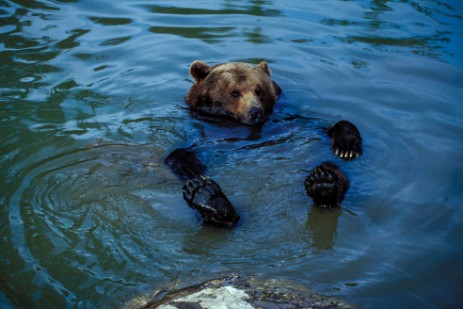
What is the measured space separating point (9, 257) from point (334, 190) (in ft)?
7.38

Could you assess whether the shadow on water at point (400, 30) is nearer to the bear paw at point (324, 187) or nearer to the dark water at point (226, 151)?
the dark water at point (226, 151)

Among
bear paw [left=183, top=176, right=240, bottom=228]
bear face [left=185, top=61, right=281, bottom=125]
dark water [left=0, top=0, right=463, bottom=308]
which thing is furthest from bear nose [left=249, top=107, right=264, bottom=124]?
bear paw [left=183, top=176, right=240, bottom=228]

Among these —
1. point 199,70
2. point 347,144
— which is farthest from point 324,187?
point 199,70

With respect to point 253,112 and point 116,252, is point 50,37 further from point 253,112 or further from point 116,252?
point 116,252

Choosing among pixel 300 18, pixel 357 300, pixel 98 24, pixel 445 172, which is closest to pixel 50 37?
pixel 98 24

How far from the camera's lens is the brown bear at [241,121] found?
13.8 ft

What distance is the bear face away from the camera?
6.04 metres

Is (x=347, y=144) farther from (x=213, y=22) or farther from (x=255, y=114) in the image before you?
(x=213, y=22)

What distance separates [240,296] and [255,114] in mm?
2906

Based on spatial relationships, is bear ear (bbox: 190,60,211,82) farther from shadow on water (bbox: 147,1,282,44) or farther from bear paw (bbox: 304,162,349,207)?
bear paw (bbox: 304,162,349,207)

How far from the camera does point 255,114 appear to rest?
19.3 ft

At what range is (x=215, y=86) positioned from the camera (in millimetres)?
6262

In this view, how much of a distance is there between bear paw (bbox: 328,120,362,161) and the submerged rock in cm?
200

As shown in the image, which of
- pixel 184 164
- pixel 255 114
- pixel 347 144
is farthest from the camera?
pixel 255 114
